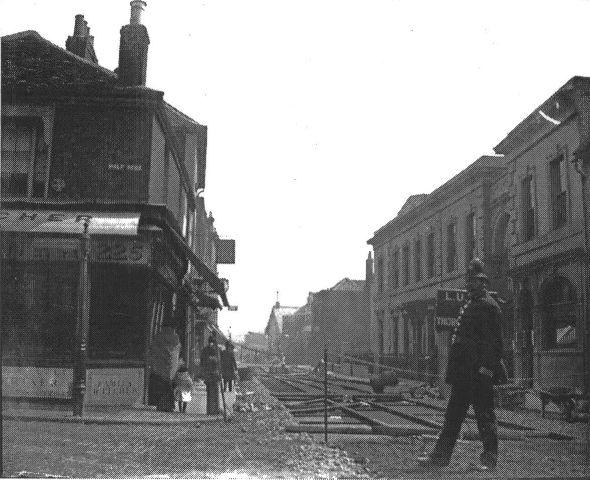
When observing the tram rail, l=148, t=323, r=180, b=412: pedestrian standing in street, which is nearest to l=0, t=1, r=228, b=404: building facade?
l=148, t=323, r=180, b=412: pedestrian standing in street

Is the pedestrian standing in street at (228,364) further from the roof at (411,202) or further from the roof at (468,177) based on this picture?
the roof at (411,202)

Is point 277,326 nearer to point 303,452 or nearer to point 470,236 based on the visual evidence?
point 470,236

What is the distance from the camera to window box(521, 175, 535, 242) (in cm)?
2022

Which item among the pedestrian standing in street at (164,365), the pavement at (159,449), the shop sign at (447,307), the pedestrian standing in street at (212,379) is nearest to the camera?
the pavement at (159,449)

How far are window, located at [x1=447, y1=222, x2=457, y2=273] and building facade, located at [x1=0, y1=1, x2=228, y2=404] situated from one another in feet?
59.7

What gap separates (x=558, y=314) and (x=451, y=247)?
45.7 feet

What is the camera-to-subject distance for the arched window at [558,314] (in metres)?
16.7

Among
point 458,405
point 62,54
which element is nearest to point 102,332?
point 62,54

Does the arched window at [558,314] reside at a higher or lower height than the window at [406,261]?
lower

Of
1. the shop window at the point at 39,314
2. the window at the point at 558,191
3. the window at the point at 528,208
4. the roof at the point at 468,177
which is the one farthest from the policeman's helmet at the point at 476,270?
the roof at the point at 468,177

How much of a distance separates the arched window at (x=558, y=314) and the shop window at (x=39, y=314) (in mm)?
12266

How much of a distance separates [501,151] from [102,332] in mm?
15385

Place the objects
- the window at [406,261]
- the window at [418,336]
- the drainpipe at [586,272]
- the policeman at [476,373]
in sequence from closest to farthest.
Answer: the policeman at [476,373] → the drainpipe at [586,272] → the window at [418,336] → the window at [406,261]

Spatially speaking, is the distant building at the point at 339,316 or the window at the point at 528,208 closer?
the window at the point at 528,208
